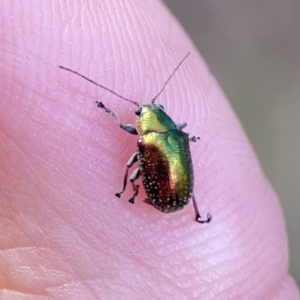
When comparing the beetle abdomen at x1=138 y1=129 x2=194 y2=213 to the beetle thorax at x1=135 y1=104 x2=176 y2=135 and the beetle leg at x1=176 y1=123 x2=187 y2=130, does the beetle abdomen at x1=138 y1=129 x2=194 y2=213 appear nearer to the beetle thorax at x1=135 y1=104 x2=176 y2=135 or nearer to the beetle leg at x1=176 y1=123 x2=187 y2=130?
the beetle thorax at x1=135 y1=104 x2=176 y2=135

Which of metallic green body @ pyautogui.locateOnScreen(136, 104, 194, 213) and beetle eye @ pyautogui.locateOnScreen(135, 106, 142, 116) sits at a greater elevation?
beetle eye @ pyautogui.locateOnScreen(135, 106, 142, 116)

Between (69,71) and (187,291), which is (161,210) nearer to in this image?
(187,291)

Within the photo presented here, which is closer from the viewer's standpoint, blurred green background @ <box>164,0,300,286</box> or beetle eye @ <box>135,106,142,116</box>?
beetle eye @ <box>135,106,142,116</box>

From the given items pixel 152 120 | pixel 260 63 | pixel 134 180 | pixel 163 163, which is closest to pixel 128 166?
pixel 134 180

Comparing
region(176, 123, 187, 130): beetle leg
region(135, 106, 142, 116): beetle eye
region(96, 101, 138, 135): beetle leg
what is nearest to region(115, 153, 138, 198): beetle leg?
region(96, 101, 138, 135): beetle leg

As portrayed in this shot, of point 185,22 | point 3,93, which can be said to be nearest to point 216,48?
point 185,22

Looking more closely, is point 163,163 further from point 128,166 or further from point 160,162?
point 128,166

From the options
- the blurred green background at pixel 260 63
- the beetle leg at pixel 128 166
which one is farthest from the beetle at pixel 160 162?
the blurred green background at pixel 260 63
